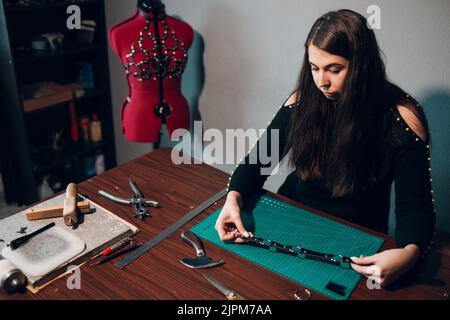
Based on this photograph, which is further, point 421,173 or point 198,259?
point 421,173

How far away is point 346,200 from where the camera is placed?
145cm

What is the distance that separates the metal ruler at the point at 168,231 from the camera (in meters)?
1.13

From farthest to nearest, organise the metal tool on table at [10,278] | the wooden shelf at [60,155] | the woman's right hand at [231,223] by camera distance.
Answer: the wooden shelf at [60,155] < the woman's right hand at [231,223] < the metal tool on table at [10,278]

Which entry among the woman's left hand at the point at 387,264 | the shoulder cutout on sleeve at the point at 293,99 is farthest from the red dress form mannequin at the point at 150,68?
the woman's left hand at the point at 387,264

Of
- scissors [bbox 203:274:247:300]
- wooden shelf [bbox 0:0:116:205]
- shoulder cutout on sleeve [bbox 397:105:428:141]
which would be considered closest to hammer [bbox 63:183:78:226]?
scissors [bbox 203:274:247:300]

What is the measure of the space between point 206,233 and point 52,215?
460 mm

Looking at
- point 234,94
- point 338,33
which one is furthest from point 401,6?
point 234,94

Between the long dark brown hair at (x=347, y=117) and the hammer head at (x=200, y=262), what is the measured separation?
20.3 inches

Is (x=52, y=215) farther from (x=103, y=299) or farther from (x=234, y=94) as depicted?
(x=234, y=94)

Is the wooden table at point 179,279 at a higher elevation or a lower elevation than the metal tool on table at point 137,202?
lower

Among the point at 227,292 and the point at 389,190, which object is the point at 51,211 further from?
the point at 389,190

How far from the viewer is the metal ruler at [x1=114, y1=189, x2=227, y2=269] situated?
3.72 feet

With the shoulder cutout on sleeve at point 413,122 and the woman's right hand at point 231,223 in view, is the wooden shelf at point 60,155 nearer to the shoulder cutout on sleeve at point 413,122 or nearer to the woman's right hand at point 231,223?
the woman's right hand at point 231,223

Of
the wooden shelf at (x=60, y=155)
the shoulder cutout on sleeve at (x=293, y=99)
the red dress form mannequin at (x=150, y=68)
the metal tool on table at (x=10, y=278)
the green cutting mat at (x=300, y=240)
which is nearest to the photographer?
the metal tool on table at (x=10, y=278)
